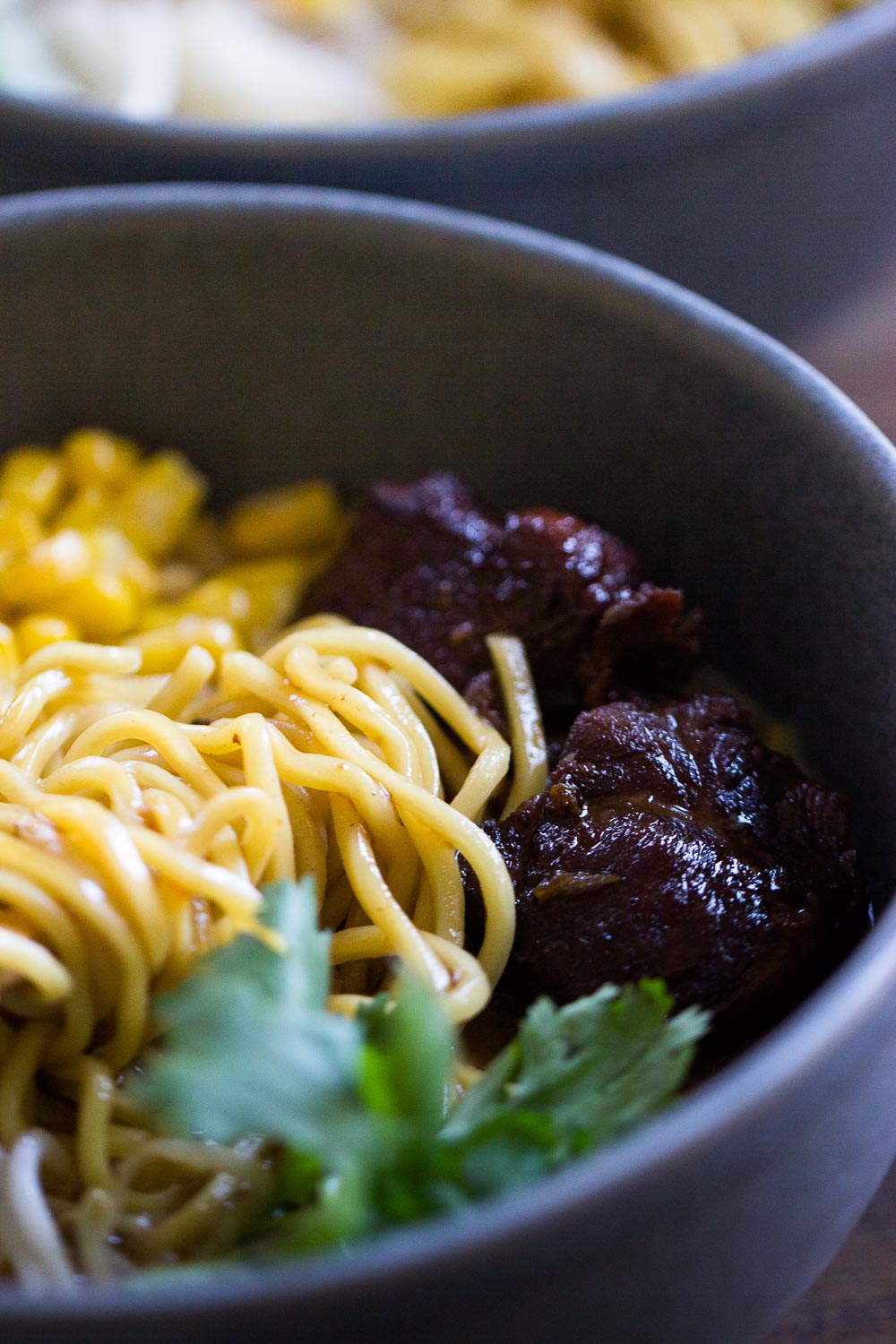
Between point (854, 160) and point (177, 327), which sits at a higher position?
point (854, 160)

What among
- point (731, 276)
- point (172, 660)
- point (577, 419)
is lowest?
point (172, 660)

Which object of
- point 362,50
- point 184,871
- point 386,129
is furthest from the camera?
point 362,50

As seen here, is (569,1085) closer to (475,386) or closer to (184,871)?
(184,871)

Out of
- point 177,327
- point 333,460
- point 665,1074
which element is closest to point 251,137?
point 177,327

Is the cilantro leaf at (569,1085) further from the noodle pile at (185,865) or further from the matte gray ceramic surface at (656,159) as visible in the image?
the matte gray ceramic surface at (656,159)

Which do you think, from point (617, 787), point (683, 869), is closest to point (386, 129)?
point (617, 787)

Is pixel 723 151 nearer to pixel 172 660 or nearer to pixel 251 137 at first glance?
pixel 251 137

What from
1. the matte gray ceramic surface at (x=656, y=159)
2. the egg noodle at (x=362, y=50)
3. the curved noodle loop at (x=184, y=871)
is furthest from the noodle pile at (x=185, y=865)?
the egg noodle at (x=362, y=50)
